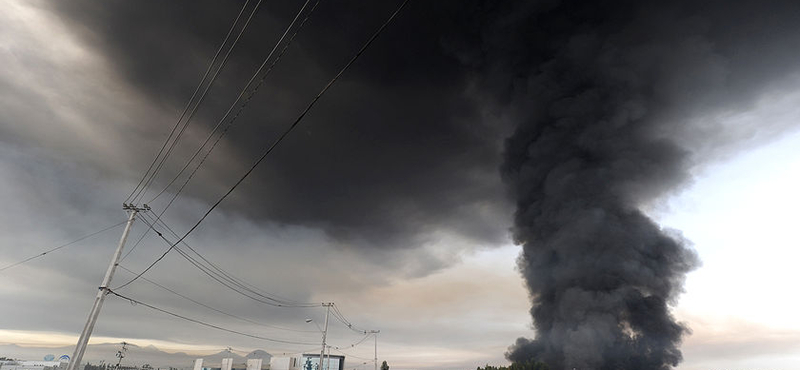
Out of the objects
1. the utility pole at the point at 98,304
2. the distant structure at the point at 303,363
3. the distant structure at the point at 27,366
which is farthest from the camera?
the distant structure at the point at 303,363

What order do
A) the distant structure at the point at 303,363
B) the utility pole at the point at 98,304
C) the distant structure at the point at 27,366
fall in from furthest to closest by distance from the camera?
the distant structure at the point at 303,363
the distant structure at the point at 27,366
the utility pole at the point at 98,304

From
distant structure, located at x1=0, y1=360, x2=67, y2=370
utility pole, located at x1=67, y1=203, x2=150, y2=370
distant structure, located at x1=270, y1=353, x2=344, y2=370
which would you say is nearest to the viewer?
utility pole, located at x1=67, y1=203, x2=150, y2=370

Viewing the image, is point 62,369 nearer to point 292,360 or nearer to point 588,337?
point 292,360

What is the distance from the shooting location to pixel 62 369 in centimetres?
7331

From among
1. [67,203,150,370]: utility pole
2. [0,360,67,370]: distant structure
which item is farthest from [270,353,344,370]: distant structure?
[67,203,150,370]: utility pole

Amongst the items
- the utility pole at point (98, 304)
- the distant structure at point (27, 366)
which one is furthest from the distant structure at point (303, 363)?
the utility pole at point (98, 304)

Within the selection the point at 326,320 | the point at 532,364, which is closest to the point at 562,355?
the point at 532,364

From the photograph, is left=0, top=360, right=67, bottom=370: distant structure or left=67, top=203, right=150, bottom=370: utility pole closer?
left=67, top=203, right=150, bottom=370: utility pole

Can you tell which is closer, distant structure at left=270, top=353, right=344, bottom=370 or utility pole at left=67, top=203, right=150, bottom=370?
utility pole at left=67, top=203, right=150, bottom=370

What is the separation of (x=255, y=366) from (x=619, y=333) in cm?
7244

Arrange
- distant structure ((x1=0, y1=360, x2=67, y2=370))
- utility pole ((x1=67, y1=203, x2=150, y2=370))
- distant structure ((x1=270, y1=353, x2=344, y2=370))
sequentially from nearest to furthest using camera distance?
1. utility pole ((x1=67, y1=203, x2=150, y2=370))
2. distant structure ((x1=0, y1=360, x2=67, y2=370))
3. distant structure ((x1=270, y1=353, x2=344, y2=370))

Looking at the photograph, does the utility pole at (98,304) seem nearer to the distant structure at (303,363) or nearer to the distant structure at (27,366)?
the distant structure at (303,363)

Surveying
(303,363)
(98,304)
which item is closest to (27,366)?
(303,363)

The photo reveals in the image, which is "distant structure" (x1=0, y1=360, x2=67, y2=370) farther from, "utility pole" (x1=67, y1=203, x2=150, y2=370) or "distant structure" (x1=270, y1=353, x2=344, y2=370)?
"utility pole" (x1=67, y1=203, x2=150, y2=370)
